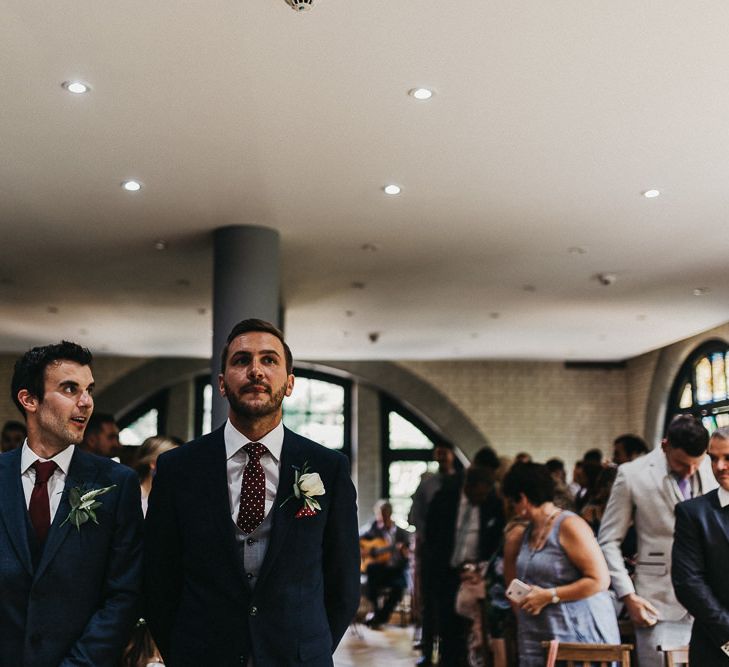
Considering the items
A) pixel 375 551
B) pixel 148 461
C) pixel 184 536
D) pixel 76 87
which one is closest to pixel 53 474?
pixel 184 536

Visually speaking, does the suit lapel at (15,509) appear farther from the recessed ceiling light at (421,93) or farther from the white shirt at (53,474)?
the recessed ceiling light at (421,93)

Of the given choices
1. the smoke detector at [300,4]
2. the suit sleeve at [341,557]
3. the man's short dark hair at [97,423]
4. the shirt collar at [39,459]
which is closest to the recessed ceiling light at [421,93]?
the smoke detector at [300,4]

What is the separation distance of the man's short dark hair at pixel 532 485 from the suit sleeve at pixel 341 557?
156 centimetres

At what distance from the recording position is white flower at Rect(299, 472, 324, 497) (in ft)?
7.76

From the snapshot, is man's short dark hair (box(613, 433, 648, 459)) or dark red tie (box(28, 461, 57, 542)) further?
man's short dark hair (box(613, 433, 648, 459))

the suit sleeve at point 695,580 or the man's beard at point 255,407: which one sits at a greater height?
the man's beard at point 255,407

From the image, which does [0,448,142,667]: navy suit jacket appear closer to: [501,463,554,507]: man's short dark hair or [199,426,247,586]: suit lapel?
[199,426,247,586]: suit lapel

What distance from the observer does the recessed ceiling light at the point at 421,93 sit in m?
4.89

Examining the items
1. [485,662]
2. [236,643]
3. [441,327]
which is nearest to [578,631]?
[485,662]

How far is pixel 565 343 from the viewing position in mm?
13820

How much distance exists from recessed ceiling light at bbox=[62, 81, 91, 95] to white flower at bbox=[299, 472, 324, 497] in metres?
3.28

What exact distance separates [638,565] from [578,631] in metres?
0.72

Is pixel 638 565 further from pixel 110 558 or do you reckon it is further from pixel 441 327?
pixel 441 327

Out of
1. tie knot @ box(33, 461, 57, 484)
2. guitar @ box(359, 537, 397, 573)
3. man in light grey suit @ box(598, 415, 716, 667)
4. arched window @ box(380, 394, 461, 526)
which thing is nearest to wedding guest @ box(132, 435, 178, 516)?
tie knot @ box(33, 461, 57, 484)
